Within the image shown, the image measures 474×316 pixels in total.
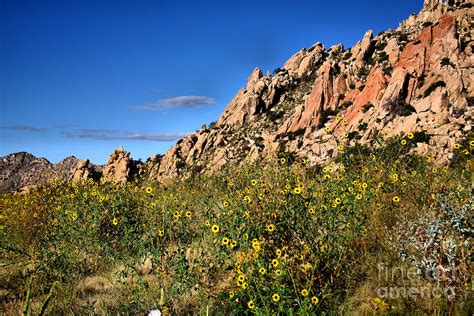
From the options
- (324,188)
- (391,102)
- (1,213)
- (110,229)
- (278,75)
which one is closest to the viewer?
(324,188)

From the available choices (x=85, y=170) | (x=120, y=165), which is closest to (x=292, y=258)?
(x=120, y=165)

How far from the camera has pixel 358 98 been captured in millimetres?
39438

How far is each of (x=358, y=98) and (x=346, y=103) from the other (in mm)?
3330

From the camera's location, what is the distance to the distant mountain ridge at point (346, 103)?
29.5m

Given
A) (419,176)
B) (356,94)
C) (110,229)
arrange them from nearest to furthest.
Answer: (419,176), (110,229), (356,94)

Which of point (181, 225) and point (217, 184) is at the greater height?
point (217, 184)

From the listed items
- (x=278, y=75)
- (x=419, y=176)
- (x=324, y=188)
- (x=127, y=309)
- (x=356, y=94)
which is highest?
(x=278, y=75)

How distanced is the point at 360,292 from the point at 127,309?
3229mm

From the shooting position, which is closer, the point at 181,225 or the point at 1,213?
the point at 181,225

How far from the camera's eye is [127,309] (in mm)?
4605

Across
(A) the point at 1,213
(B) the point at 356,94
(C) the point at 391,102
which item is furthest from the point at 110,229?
(B) the point at 356,94

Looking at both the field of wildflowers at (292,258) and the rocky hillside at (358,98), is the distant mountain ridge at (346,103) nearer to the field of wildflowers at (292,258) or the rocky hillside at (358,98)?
the rocky hillside at (358,98)

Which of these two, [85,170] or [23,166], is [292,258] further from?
[23,166]

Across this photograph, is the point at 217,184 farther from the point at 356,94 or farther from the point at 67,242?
the point at 356,94
